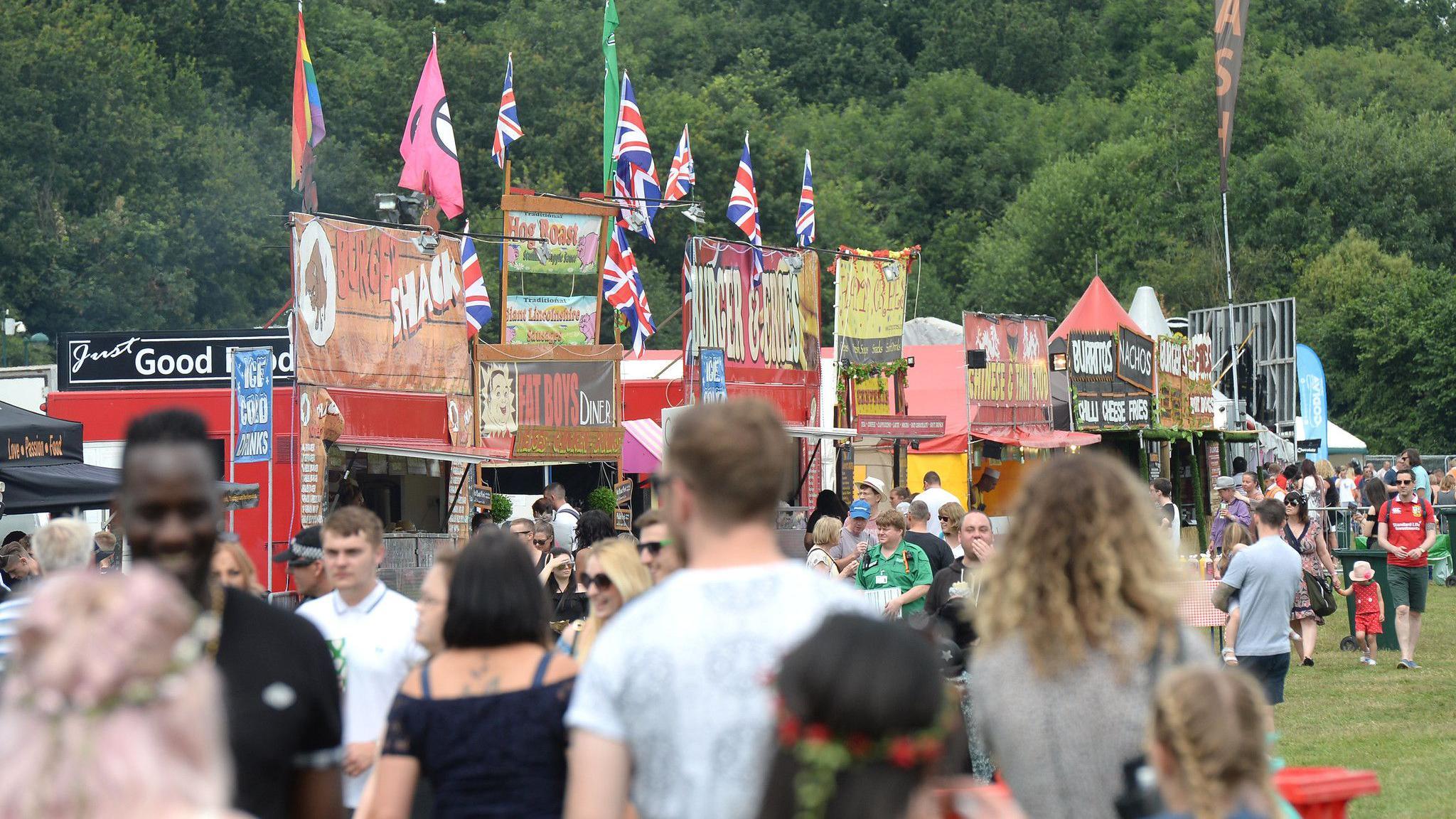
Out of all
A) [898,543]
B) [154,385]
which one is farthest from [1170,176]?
[898,543]

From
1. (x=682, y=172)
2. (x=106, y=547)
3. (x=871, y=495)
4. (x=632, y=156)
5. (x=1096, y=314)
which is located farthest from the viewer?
(x=1096, y=314)

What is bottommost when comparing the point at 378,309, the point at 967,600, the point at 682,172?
the point at 967,600

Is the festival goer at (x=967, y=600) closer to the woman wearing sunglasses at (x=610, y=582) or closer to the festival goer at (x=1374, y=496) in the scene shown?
the woman wearing sunglasses at (x=610, y=582)

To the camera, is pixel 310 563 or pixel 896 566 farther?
pixel 896 566

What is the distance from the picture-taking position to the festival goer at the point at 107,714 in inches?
84.0

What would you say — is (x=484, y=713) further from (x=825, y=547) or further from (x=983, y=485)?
(x=983, y=485)

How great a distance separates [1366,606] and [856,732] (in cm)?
1441

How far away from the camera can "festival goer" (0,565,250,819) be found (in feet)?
7.00

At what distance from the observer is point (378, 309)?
16688 mm

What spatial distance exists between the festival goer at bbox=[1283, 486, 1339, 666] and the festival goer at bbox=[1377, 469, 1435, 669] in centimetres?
71

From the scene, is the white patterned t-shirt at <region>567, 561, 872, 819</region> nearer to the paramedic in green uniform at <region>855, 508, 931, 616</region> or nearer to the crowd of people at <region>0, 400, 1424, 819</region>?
the crowd of people at <region>0, 400, 1424, 819</region>

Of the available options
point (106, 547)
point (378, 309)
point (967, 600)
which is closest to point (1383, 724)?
point (967, 600)

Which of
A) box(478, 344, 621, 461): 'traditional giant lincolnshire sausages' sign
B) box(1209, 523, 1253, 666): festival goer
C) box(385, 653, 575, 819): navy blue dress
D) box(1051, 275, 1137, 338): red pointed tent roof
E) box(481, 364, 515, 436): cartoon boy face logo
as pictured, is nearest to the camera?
box(385, 653, 575, 819): navy blue dress

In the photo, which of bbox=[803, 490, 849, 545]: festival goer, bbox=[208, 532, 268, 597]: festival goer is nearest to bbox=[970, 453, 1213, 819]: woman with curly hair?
bbox=[208, 532, 268, 597]: festival goer
